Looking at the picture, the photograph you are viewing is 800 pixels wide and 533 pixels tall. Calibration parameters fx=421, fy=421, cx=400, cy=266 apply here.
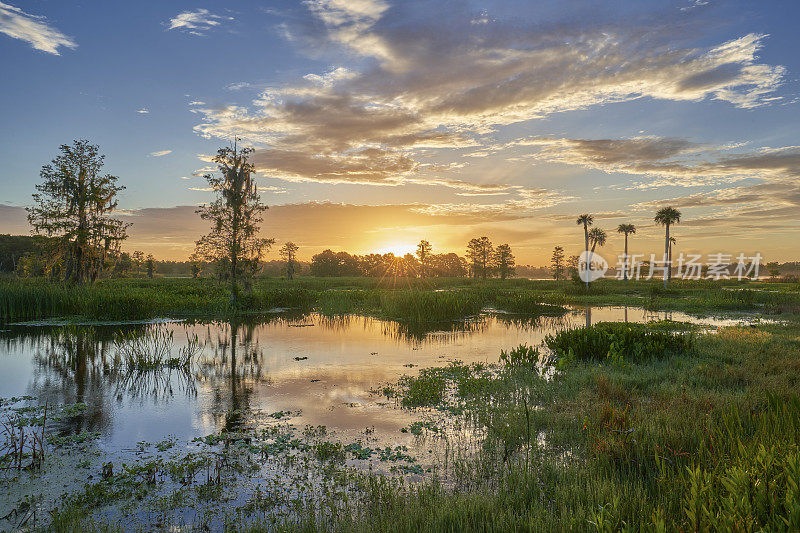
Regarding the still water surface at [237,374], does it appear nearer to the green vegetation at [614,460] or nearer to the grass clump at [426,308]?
the green vegetation at [614,460]

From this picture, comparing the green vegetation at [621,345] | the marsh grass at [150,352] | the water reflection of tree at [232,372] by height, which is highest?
the green vegetation at [621,345]

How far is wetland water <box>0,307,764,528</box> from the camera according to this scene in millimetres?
8141

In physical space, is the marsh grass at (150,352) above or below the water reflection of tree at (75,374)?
above

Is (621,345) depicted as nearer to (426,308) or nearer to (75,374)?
(426,308)

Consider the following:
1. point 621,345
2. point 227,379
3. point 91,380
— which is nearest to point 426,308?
point 621,345

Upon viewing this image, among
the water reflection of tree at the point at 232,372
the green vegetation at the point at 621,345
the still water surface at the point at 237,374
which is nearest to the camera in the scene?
the still water surface at the point at 237,374

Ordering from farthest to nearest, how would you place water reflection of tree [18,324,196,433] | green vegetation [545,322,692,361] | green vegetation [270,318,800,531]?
green vegetation [545,322,692,361]
water reflection of tree [18,324,196,433]
green vegetation [270,318,800,531]

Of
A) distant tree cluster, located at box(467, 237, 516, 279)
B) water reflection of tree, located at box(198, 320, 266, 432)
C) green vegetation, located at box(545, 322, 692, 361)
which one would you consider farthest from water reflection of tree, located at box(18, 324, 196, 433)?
distant tree cluster, located at box(467, 237, 516, 279)

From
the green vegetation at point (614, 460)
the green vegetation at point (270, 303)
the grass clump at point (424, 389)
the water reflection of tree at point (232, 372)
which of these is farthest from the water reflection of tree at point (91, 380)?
the green vegetation at point (270, 303)

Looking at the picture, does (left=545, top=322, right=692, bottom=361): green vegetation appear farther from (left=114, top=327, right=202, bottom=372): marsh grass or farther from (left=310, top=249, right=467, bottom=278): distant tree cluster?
(left=310, top=249, right=467, bottom=278): distant tree cluster

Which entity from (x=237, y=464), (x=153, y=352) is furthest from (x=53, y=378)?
(x=237, y=464)

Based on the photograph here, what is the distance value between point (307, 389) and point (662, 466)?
833 cm

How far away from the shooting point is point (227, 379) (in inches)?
481

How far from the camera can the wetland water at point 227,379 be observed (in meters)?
8.14
